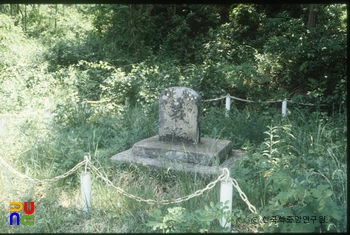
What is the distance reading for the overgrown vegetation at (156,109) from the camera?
3.18 metres

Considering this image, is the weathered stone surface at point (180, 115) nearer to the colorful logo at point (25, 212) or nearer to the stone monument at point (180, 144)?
the stone monument at point (180, 144)

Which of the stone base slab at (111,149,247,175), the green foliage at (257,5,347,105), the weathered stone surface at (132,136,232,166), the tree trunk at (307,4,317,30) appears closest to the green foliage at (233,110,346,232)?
the stone base slab at (111,149,247,175)

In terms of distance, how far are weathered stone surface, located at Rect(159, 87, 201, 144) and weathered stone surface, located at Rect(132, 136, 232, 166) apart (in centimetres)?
12

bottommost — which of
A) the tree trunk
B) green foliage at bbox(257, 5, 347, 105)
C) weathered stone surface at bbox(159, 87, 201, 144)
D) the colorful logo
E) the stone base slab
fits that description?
the colorful logo

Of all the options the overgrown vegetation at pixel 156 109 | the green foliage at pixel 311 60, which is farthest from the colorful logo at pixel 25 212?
the green foliage at pixel 311 60

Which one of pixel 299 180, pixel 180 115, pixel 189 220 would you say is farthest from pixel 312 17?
pixel 189 220

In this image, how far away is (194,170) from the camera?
4109mm

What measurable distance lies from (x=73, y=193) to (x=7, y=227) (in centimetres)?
81

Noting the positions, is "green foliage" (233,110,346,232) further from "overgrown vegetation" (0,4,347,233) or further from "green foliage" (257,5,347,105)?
"green foliage" (257,5,347,105)

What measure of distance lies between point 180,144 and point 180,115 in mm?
409

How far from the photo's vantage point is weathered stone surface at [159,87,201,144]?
15.5 ft

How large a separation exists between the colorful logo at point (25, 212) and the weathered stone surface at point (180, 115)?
2070mm

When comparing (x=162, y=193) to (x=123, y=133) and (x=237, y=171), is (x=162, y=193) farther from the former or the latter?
(x=123, y=133)

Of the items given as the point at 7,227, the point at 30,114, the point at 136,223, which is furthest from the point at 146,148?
the point at 30,114
